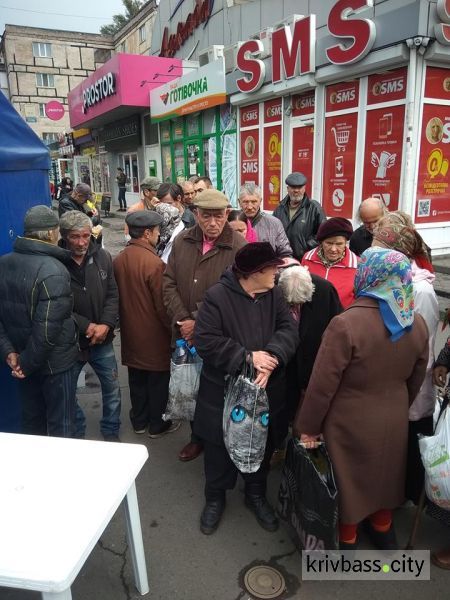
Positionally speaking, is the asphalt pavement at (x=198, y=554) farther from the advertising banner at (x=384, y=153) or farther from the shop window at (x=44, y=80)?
the shop window at (x=44, y=80)

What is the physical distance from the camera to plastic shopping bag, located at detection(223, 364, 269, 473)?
2266 millimetres

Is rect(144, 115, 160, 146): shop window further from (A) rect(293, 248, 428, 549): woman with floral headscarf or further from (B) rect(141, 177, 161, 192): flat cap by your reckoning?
(A) rect(293, 248, 428, 549): woman with floral headscarf

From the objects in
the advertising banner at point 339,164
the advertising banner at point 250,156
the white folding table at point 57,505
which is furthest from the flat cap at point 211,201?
A: the advertising banner at point 250,156

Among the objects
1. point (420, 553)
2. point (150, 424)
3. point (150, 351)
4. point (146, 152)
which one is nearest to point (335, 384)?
point (420, 553)

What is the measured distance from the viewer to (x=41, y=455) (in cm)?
182

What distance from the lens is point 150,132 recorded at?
17672 millimetres

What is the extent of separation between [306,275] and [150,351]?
55.5 inches

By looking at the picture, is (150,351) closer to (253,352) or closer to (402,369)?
(253,352)

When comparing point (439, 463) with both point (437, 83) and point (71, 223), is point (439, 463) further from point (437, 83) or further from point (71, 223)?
point (437, 83)

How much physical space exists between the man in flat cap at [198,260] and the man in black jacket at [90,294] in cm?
44

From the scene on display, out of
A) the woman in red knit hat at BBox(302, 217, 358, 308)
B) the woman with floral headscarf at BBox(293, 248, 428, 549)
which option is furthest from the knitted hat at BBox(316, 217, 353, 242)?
the woman with floral headscarf at BBox(293, 248, 428, 549)

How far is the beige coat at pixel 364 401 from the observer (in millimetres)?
1921

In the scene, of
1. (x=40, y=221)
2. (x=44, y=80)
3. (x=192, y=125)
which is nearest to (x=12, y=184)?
(x=40, y=221)

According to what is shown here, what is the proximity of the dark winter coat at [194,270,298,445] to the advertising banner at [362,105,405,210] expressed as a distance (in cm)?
665
